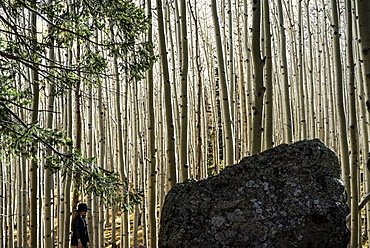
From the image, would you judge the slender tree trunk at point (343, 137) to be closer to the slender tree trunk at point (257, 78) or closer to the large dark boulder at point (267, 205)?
the slender tree trunk at point (257, 78)

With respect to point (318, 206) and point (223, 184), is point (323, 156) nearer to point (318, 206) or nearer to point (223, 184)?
point (318, 206)

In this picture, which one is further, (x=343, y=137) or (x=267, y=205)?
(x=343, y=137)

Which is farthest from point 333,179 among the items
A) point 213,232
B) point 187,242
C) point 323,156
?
point 187,242

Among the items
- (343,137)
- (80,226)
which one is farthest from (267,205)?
(80,226)

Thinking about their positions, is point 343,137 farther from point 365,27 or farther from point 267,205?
point 267,205

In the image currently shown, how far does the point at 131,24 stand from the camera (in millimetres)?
4551

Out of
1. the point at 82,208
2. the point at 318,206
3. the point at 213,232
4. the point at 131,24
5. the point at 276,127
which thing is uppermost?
the point at 131,24

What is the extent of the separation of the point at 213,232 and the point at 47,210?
3.38m

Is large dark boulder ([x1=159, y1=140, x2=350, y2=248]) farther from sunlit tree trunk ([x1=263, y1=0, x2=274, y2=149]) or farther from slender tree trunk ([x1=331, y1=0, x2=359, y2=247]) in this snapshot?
slender tree trunk ([x1=331, y1=0, x2=359, y2=247])

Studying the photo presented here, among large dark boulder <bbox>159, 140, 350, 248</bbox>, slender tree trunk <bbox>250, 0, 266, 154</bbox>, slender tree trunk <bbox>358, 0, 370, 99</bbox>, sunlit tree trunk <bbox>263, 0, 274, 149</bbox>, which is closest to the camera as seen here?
large dark boulder <bbox>159, 140, 350, 248</bbox>

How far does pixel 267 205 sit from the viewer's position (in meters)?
2.92

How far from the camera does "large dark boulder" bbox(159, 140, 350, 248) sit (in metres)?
2.78

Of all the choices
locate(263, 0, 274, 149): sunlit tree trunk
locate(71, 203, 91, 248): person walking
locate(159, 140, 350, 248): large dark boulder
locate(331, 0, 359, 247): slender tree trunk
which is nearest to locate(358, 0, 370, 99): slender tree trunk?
locate(159, 140, 350, 248): large dark boulder

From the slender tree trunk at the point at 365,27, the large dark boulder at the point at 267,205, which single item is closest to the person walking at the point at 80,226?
the large dark boulder at the point at 267,205
